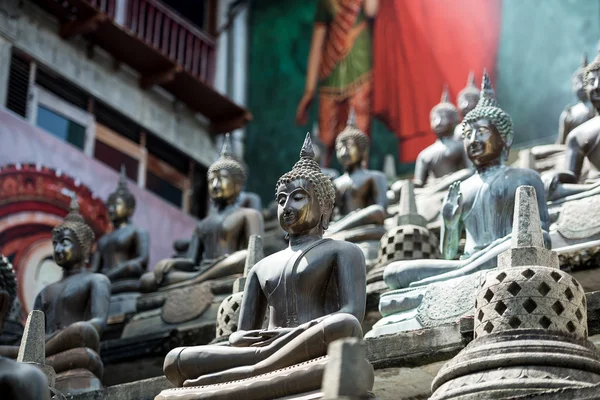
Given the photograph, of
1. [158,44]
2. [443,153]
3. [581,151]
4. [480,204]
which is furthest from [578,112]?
[158,44]

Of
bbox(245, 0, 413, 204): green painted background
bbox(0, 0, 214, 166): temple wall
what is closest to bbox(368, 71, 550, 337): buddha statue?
bbox(0, 0, 214, 166): temple wall

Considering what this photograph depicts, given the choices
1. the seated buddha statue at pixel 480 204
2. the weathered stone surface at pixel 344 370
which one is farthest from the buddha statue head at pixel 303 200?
the weathered stone surface at pixel 344 370

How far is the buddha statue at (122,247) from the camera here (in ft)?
57.1

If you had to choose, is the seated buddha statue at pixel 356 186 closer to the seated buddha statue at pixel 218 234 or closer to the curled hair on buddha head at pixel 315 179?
the seated buddha statue at pixel 218 234

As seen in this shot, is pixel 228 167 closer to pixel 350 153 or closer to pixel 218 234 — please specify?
pixel 218 234

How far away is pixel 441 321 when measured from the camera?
1178 centimetres

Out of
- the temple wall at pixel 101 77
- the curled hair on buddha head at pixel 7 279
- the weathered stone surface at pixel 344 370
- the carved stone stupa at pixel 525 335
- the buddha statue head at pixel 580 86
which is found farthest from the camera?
→ the temple wall at pixel 101 77

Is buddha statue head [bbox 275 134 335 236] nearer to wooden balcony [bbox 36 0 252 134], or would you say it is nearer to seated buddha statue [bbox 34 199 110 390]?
seated buddha statue [bbox 34 199 110 390]

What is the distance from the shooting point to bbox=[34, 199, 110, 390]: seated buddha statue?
13070 mm

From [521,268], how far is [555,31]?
1213cm

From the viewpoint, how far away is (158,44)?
79.0 ft

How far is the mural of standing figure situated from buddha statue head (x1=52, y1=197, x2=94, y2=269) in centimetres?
924

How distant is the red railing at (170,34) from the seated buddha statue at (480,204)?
10249mm

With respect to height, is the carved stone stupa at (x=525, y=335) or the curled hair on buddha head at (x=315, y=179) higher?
the curled hair on buddha head at (x=315, y=179)
